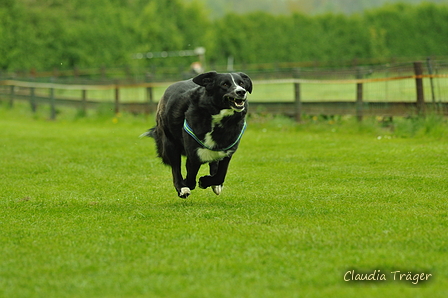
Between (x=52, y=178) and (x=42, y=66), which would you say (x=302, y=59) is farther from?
(x=52, y=178)

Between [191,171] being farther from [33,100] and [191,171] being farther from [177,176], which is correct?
[33,100]

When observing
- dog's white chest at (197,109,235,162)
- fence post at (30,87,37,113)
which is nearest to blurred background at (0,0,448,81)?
fence post at (30,87,37,113)

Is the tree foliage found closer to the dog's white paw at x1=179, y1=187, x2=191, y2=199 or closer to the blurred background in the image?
the blurred background

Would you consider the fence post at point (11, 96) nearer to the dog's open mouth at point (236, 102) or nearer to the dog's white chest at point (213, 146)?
the dog's white chest at point (213, 146)

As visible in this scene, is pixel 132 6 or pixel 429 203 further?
pixel 132 6

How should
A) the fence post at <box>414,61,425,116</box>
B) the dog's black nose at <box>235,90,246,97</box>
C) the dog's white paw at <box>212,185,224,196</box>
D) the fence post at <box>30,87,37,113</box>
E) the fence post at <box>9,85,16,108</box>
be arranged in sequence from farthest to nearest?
the fence post at <box>9,85,16,108</box>
the fence post at <box>30,87,37,113</box>
the fence post at <box>414,61,425,116</box>
the dog's white paw at <box>212,185,224,196</box>
the dog's black nose at <box>235,90,246,97</box>

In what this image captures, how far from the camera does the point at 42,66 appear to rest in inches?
1403

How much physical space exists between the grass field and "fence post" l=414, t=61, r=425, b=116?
43.5 inches

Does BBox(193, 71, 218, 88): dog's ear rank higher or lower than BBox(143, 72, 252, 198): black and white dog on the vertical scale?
higher

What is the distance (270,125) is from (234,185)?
301 inches

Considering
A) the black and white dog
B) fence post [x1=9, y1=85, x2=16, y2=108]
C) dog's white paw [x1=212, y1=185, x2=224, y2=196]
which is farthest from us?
fence post [x1=9, y1=85, x2=16, y2=108]

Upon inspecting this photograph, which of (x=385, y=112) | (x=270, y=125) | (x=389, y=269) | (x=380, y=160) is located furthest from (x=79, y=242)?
(x=270, y=125)

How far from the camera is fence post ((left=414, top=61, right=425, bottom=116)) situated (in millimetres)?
13422

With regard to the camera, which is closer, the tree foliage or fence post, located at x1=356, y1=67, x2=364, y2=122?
fence post, located at x1=356, y1=67, x2=364, y2=122
